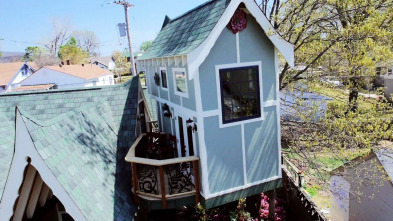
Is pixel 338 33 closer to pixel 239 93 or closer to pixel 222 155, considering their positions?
pixel 239 93

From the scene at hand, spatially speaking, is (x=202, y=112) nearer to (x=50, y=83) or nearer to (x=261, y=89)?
(x=261, y=89)

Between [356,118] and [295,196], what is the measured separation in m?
3.99

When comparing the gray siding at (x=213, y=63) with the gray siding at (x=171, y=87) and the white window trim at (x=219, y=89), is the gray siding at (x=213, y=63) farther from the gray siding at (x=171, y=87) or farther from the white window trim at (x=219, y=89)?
the gray siding at (x=171, y=87)

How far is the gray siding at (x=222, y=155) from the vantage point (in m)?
6.82

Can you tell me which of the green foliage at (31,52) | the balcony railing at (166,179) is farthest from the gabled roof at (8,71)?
the balcony railing at (166,179)

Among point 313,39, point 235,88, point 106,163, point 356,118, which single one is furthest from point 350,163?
point 106,163

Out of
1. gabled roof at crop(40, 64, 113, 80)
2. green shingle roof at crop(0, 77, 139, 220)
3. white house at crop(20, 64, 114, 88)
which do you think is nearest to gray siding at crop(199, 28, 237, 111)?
green shingle roof at crop(0, 77, 139, 220)

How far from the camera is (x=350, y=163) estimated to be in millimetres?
9219

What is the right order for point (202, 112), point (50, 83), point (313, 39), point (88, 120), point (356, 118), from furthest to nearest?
point (50, 83) < point (313, 39) < point (356, 118) < point (88, 120) < point (202, 112)

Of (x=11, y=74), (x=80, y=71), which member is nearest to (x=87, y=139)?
(x=80, y=71)

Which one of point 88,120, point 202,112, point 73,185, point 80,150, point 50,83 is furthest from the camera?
point 50,83

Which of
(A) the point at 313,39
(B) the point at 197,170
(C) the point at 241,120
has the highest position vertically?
(A) the point at 313,39

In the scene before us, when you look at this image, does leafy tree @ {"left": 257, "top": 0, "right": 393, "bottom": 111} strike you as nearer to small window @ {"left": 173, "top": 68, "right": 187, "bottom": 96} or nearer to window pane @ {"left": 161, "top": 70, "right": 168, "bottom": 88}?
small window @ {"left": 173, "top": 68, "right": 187, "bottom": 96}

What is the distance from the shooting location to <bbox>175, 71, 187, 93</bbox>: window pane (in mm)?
7492
